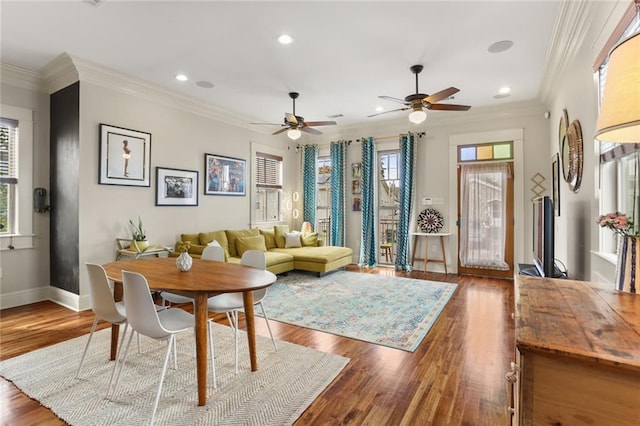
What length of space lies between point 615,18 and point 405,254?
15.8 ft

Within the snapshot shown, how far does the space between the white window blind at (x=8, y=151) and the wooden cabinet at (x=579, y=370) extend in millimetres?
5418

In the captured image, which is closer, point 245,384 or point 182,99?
point 245,384

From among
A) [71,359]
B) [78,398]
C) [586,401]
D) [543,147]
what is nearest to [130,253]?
[71,359]

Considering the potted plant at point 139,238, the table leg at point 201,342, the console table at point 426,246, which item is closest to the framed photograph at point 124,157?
the potted plant at point 139,238

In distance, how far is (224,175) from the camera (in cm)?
588

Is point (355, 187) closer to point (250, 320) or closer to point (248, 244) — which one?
point (248, 244)

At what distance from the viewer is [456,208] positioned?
615cm

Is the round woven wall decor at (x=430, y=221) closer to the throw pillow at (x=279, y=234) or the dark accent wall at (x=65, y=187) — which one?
the throw pillow at (x=279, y=234)

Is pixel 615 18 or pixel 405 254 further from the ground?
pixel 615 18

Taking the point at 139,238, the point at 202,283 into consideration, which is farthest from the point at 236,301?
the point at 139,238

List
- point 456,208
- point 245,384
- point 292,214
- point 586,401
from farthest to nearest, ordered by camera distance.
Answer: point 292,214
point 456,208
point 245,384
point 586,401

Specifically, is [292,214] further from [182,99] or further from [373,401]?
[373,401]

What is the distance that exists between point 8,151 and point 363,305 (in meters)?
4.82

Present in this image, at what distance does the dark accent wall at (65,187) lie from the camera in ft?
13.0
